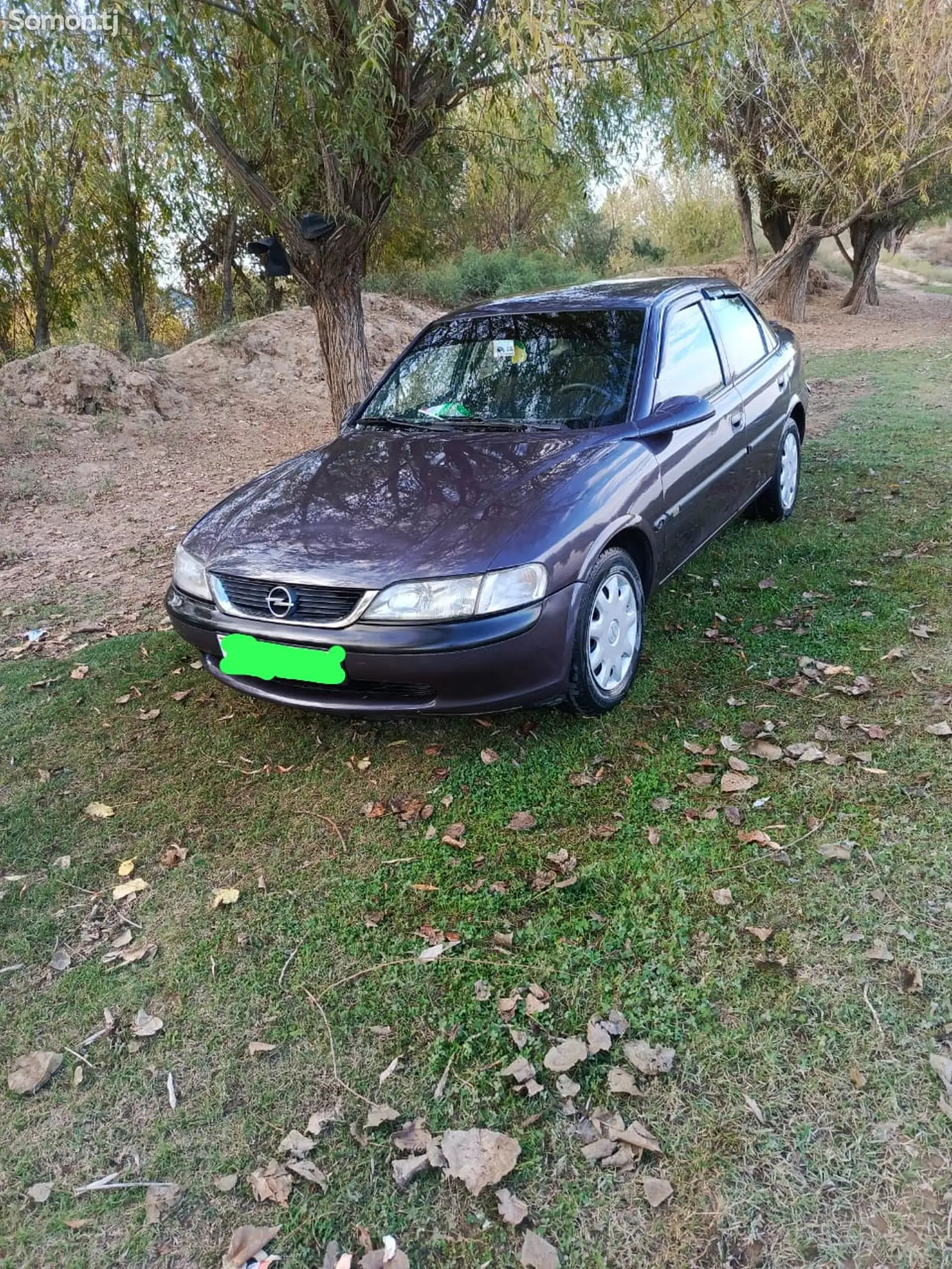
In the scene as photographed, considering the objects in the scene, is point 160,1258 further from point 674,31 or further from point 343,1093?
point 674,31

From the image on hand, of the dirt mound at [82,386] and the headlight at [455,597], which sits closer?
the headlight at [455,597]

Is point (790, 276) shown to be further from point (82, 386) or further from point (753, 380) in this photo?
point (753, 380)

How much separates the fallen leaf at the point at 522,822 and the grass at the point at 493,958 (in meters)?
0.06

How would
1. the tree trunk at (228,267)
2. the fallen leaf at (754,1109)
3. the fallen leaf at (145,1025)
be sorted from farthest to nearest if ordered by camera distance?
1. the tree trunk at (228,267)
2. the fallen leaf at (145,1025)
3. the fallen leaf at (754,1109)

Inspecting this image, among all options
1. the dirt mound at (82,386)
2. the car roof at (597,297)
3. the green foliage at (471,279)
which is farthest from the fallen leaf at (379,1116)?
the green foliage at (471,279)

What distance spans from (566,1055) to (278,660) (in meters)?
1.64

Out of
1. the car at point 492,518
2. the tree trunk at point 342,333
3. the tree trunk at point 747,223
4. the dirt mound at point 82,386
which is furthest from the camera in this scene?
the tree trunk at point 747,223

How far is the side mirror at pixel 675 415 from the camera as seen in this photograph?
3592 millimetres

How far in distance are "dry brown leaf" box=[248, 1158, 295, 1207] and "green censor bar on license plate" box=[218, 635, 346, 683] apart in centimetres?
149

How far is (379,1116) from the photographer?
2025 mm

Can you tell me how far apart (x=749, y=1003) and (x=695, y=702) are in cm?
153

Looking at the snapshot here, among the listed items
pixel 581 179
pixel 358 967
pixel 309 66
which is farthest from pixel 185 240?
pixel 358 967

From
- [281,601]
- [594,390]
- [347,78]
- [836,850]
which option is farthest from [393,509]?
[347,78]

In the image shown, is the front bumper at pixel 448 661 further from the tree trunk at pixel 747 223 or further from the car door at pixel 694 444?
the tree trunk at pixel 747 223
